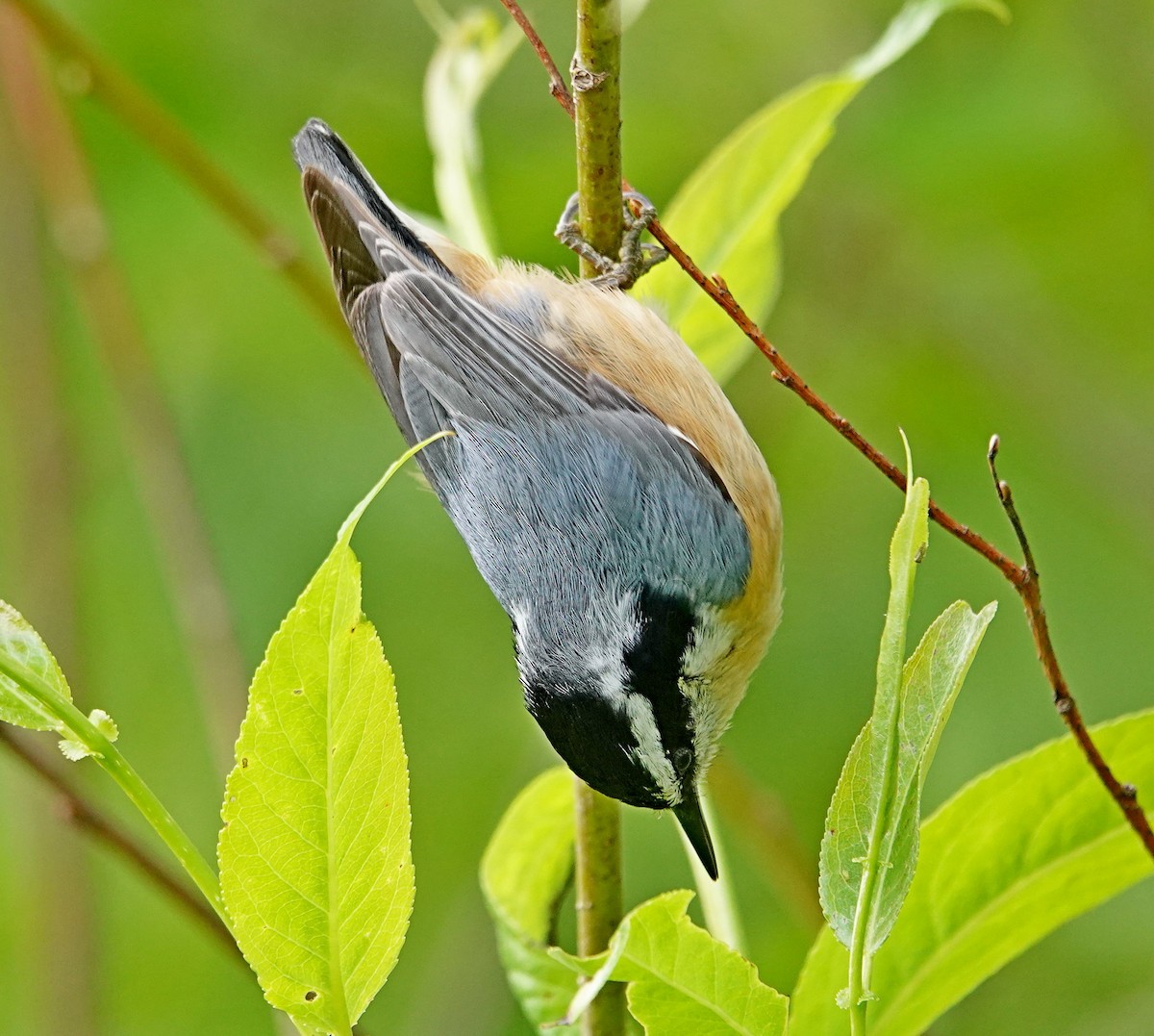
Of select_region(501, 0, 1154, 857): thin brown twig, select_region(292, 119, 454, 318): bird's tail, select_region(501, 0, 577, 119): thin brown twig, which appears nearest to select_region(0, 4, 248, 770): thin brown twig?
select_region(292, 119, 454, 318): bird's tail

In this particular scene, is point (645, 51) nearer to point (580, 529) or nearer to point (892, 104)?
point (892, 104)

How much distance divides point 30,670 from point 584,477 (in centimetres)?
148

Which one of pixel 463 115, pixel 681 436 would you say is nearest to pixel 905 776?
pixel 681 436

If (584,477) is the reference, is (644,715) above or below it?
below

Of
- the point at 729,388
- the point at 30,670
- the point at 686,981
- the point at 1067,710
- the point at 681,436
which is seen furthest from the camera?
the point at 729,388

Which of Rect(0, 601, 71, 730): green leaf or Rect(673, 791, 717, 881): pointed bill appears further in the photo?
Rect(673, 791, 717, 881): pointed bill

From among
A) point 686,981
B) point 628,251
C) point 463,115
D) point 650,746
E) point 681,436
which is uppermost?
point 463,115

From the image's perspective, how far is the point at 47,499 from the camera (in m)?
3.52

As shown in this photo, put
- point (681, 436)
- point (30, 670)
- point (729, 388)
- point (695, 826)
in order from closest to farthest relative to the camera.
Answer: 1. point (30, 670)
2. point (695, 826)
3. point (681, 436)
4. point (729, 388)

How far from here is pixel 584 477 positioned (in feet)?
8.57

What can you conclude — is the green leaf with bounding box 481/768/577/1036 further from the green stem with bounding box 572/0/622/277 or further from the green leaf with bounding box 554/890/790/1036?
the green stem with bounding box 572/0/622/277

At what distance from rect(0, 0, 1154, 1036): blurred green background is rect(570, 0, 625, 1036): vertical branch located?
1.55m

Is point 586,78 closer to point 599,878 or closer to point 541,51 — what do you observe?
point 541,51

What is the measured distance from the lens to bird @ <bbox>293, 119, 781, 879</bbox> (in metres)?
2.44
